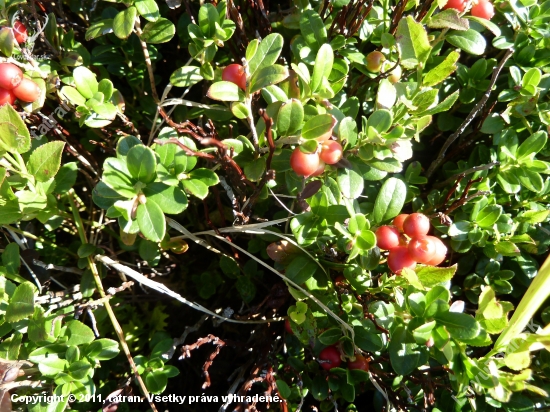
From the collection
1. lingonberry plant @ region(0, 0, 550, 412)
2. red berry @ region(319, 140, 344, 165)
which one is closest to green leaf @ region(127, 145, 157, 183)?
lingonberry plant @ region(0, 0, 550, 412)

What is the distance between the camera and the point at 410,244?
131 cm

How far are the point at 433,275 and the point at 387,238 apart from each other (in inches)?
6.1

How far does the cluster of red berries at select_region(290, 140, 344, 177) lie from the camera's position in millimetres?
1199

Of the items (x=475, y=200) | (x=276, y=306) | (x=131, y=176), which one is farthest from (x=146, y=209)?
(x=475, y=200)

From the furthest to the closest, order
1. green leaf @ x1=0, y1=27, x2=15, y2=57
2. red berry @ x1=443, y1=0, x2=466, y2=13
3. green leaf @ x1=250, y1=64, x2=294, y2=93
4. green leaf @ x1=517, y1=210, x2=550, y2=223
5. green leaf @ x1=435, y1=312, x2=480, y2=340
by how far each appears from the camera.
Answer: green leaf @ x1=517, y1=210, x2=550, y2=223 → red berry @ x1=443, y1=0, x2=466, y2=13 → green leaf @ x1=0, y1=27, x2=15, y2=57 → green leaf @ x1=250, y1=64, x2=294, y2=93 → green leaf @ x1=435, y1=312, x2=480, y2=340

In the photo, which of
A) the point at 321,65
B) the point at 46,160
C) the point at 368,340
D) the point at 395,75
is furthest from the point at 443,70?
the point at 46,160

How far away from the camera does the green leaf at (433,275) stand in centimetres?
130

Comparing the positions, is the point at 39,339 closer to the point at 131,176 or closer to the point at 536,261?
the point at 131,176

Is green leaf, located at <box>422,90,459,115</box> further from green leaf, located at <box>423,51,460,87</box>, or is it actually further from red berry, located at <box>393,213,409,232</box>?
red berry, located at <box>393,213,409,232</box>

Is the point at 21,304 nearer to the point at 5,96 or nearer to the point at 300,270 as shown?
the point at 5,96

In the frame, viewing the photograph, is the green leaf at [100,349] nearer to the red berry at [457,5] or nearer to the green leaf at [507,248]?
the green leaf at [507,248]

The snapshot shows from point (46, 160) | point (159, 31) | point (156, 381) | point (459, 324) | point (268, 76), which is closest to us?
point (459, 324)

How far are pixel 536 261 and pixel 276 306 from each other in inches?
37.6

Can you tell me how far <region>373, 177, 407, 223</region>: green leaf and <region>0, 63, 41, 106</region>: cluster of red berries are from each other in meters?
1.03
